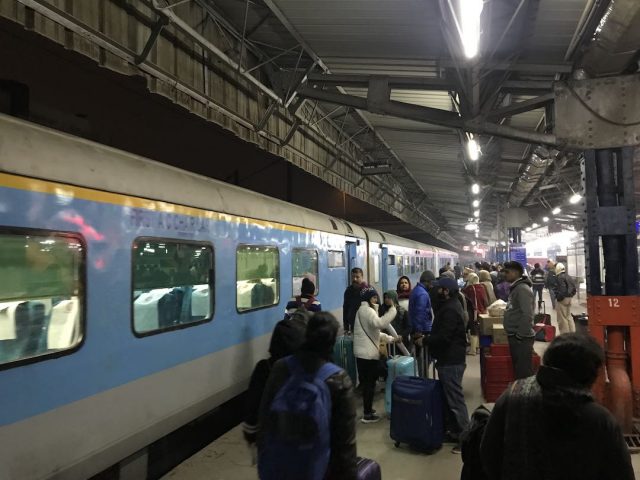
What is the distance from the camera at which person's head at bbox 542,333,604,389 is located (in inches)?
67.1

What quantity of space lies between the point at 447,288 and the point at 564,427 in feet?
9.77

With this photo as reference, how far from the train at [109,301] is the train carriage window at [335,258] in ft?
10.1

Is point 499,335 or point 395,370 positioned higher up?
point 499,335

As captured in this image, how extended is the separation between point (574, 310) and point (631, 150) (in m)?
11.6

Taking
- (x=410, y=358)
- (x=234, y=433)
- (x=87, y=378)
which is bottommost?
(x=234, y=433)

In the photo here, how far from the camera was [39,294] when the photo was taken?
3.04 metres

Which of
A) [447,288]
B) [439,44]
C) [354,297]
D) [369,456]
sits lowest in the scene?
[369,456]

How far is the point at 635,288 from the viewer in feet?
17.5

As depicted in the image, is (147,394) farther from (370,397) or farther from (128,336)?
(370,397)

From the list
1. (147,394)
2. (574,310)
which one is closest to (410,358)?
(147,394)

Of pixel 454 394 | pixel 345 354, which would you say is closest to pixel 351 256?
pixel 345 354

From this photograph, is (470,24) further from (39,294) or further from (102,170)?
(39,294)

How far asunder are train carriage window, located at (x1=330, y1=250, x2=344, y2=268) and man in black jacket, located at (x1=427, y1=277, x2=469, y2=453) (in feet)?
13.9

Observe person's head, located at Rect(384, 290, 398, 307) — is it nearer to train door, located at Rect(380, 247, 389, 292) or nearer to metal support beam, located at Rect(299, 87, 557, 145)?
metal support beam, located at Rect(299, 87, 557, 145)
